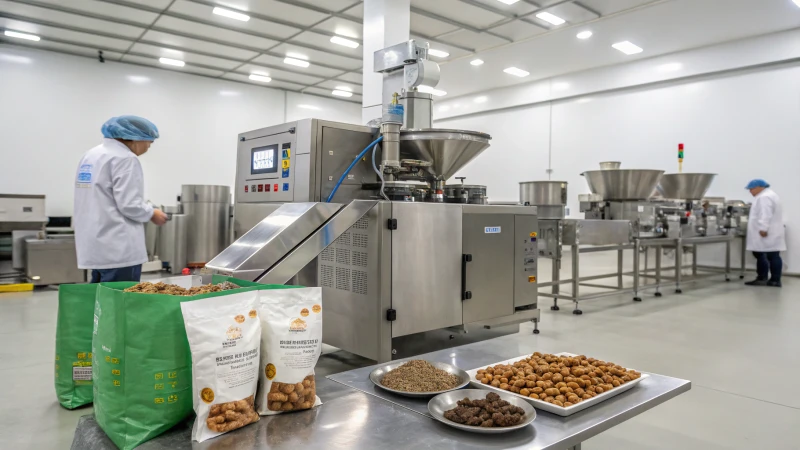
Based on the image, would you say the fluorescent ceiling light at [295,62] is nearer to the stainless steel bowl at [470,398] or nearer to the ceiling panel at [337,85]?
the ceiling panel at [337,85]

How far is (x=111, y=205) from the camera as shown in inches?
103

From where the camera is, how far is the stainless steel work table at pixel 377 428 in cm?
98

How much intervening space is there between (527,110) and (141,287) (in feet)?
32.9

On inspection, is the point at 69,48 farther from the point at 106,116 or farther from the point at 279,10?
the point at 279,10

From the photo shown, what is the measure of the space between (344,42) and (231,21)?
5.50 ft

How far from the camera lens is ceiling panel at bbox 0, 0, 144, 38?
6.62 metres

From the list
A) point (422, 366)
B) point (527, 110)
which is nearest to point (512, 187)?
point (527, 110)

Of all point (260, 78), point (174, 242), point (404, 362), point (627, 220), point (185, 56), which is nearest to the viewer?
point (404, 362)

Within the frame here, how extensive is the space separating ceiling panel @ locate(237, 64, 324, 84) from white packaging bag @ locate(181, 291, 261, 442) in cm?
898

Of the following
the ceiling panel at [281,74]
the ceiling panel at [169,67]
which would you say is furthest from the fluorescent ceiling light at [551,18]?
the ceiling panel at [169,67]

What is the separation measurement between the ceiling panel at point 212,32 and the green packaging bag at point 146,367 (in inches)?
281

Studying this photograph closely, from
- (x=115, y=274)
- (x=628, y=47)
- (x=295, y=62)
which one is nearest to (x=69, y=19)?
(x=295, y=62)

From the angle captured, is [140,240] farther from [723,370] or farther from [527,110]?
[527,110]

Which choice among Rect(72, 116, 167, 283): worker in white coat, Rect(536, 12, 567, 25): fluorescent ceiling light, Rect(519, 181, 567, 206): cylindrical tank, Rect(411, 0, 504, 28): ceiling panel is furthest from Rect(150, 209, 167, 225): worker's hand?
Rect(536, 12, 567, 25): fluorescent ceiling light
